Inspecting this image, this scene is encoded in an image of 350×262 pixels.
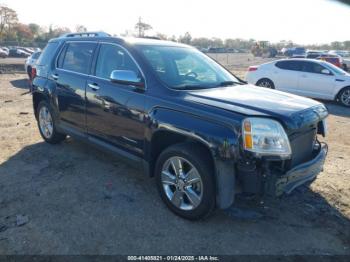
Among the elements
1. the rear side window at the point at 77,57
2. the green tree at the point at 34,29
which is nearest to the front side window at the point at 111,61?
the rear side window at the point at 77,57

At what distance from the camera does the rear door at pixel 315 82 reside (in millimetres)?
11102

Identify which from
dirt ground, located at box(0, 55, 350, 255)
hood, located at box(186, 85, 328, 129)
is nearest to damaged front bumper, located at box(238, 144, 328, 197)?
hood, located at box(186, 85, 328, 129)

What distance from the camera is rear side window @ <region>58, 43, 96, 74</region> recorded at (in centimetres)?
471

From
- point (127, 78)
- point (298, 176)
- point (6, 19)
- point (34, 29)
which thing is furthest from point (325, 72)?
point (34, 29)

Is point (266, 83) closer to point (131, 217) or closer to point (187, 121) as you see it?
point (187, 121)

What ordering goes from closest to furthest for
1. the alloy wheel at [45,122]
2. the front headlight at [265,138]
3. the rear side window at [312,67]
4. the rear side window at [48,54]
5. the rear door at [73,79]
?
the front headlight at [265,138] < the rear door at [73,79] < the rear side window at [48,54] < the alloy wheel at [45,122] < the rear side window at [312,67]

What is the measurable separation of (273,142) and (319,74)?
30.9 ft

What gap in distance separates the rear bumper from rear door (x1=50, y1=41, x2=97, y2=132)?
2902mm

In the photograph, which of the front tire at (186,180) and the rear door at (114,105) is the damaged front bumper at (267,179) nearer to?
the front tire at (186,180)

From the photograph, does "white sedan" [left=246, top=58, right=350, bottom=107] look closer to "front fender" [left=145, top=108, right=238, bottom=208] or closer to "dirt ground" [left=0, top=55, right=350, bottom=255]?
"dirt ground" [left=0, top=55, right=350, bottom=255]

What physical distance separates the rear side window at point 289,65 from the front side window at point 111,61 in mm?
9090

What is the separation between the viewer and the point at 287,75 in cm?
1184

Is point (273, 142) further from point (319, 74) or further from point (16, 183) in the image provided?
point (319, 74)

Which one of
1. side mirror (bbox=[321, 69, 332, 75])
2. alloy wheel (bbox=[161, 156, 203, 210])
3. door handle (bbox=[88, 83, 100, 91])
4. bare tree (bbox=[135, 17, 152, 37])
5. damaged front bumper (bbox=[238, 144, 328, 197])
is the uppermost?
bare tree (bbox=[135, 17, 152, 37])
